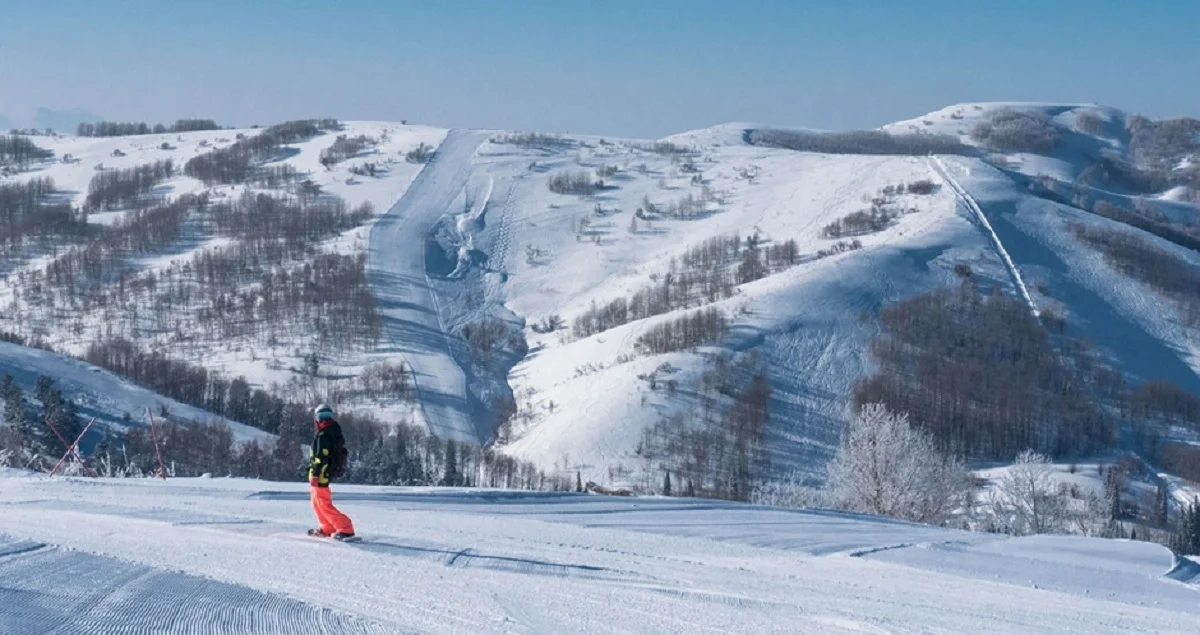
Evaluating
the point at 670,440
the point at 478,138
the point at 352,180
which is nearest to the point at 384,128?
the point at 478,138

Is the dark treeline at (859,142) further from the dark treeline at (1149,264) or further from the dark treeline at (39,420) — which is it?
the dark treeline at (39,420)

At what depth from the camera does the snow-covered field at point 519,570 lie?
8.90 metres

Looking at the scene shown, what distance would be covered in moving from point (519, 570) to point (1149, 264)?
76778 millimetres

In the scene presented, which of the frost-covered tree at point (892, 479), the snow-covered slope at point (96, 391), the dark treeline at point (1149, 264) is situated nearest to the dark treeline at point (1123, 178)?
the dark treeline at point (1149, 264)

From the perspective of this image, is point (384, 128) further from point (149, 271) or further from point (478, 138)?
point (149, 271)

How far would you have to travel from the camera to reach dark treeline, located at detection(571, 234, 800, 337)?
7269 cm

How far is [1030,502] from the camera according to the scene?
124 ft

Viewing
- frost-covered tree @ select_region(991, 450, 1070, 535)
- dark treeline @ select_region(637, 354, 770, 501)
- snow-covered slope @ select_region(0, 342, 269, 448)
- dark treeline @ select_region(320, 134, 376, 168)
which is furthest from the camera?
dark treeline @ select_region(320, 134, 376, 168)

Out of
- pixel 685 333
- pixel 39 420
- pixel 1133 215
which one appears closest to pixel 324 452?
pixel 39 420

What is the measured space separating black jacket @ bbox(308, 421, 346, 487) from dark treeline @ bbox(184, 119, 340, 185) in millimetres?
104310

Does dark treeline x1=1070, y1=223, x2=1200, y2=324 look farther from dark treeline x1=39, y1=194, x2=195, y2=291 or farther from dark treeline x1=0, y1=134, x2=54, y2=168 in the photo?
dark treeline x1=0, y1=134, x2=54, y2=168

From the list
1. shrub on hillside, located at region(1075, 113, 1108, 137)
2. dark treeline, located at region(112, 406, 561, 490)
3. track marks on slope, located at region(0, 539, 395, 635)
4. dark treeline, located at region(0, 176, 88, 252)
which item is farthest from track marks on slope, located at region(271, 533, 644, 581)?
shrub on hillside, located at region(1075, 113, 1108, 137)

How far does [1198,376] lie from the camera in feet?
209

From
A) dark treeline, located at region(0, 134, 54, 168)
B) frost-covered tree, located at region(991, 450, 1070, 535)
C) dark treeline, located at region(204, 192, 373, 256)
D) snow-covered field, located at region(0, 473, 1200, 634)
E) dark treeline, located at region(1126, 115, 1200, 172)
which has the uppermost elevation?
dark treeline, located at region(1126, 115, 1200, 172)
